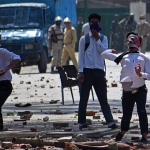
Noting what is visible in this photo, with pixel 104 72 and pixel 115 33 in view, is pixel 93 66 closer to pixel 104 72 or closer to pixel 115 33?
pixel 104 72

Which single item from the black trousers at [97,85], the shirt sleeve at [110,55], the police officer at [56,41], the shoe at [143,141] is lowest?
the police officer at [56,41]

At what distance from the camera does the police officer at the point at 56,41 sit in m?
29.9

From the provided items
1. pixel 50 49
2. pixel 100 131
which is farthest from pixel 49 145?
pixel 50 49

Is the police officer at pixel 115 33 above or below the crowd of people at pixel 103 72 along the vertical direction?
Result: below

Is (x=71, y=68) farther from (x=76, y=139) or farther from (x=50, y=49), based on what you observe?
(x=50, y=49)

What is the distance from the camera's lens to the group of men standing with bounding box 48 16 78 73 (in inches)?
1144

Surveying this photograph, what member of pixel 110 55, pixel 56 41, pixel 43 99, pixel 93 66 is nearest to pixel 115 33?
pixel 56 41

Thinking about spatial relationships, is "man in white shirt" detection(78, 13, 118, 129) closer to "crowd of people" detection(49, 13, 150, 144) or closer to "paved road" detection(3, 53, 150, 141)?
"crowd of people" detection(49, 13, 150, 144)

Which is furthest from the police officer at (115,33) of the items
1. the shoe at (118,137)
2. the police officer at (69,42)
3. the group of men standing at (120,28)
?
the shoe at (118,137)

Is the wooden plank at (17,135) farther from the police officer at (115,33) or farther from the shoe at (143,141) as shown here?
the police officer at (115,33)

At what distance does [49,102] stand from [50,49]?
11.9 meters

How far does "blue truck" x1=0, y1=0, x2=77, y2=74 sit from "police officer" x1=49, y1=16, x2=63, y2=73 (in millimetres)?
387

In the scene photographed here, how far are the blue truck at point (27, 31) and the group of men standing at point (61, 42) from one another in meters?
0.42

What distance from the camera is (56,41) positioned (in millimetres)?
30250
